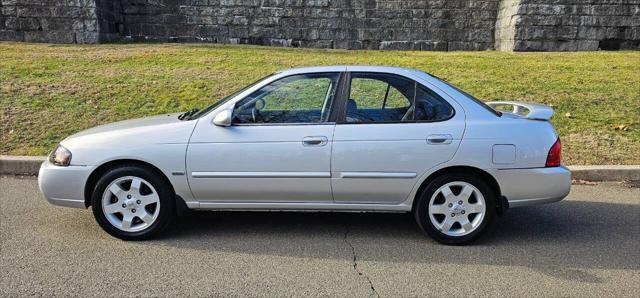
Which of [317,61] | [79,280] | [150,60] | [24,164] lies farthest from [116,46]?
[79,280]

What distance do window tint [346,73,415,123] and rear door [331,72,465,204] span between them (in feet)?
0.11

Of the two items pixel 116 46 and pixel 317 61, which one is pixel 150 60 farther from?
pixel 317 61

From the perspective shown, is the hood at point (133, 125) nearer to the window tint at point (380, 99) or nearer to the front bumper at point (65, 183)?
the front bumper at point (65, 183)

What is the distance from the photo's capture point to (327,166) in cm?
425

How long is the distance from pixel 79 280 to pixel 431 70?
30.6ft

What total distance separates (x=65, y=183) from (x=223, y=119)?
4.60 ft

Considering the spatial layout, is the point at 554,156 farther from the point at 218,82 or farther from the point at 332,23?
the point at 332,23

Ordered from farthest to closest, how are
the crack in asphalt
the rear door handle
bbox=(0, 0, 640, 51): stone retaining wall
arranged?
bbox=(0, 0, 640, 51): stone retaining wall → the rear door handle → the crack in asphalt

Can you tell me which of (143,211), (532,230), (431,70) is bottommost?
(532,230)

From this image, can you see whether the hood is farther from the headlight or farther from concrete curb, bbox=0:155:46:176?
concrete curb, bbox=0:155:46:176

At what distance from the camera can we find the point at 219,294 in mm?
3424

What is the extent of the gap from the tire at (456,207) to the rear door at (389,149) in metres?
0.17

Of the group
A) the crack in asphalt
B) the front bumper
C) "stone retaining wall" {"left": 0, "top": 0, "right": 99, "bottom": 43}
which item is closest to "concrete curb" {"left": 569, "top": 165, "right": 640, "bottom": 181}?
the crack in asphalt

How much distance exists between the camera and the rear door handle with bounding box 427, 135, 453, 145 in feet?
13.9
